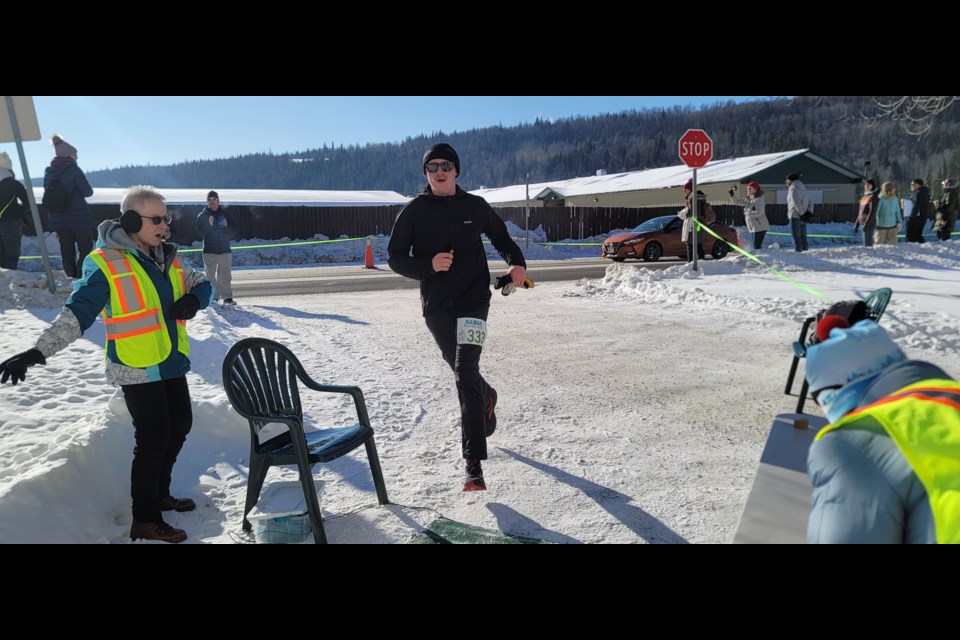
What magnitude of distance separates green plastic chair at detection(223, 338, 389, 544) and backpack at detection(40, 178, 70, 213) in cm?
702

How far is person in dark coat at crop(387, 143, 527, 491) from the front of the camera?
386 cm

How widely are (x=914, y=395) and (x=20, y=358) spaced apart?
11.8ft

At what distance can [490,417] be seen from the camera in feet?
14.2

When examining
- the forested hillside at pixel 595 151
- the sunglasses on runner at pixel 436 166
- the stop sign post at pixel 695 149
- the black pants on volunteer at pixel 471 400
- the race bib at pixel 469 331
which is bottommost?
the black pants on volunteer at pixel 471 400

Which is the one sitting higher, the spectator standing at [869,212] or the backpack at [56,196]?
the backpack at [56,196]

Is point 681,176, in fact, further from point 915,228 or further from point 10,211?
point 10,211

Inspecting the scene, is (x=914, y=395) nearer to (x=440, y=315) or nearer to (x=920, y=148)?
(x=440, y=315)

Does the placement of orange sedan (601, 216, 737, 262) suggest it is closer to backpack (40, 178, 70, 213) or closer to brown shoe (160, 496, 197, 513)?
backpack (40, 178, 70, 213)

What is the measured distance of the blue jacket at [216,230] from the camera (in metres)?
9.95

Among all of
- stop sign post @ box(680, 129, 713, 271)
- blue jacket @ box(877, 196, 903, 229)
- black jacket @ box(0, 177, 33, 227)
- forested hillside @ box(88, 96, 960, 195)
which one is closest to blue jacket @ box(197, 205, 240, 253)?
black jacket @ box(0, 177, 33, 227)

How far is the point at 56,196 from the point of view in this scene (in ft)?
28.2

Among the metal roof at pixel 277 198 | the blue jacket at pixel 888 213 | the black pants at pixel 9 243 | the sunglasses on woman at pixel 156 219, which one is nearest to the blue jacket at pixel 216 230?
the black pants at pixel 9 243

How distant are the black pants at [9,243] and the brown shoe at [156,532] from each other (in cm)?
900

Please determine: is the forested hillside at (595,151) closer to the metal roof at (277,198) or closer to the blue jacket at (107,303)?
the metal roof at (277,198)
